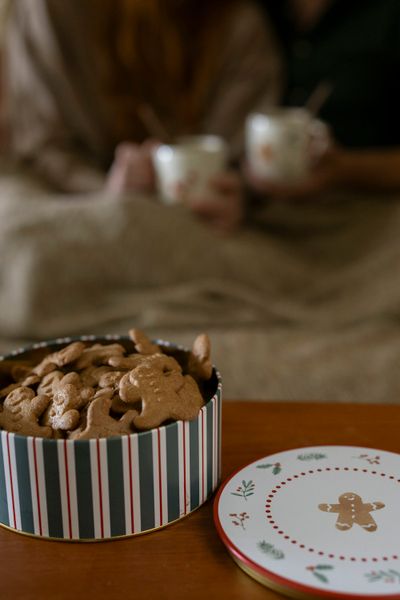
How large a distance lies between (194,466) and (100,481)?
3.3 inches

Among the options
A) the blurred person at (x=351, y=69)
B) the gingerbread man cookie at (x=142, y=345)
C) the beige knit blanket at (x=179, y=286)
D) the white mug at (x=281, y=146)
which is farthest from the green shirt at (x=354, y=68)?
the gingerbread man cookie at (x=142, y=345)

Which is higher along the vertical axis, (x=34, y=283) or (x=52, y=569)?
(x=34, y=283)

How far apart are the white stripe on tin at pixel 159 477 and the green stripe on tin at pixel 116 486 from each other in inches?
1.0

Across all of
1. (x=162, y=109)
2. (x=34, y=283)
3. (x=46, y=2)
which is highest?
(x=46, y=2)

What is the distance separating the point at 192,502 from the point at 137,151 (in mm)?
948

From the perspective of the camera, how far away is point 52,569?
0.54m

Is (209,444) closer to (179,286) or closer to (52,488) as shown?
(52,488)

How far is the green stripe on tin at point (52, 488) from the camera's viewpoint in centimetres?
54

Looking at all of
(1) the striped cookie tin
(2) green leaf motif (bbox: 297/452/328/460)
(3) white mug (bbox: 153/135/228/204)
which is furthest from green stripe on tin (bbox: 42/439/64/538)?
(3) white mug (bbox: 153/135/228/204)

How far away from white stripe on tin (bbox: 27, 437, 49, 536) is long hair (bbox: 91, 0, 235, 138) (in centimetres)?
117

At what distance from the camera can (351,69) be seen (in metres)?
1.66

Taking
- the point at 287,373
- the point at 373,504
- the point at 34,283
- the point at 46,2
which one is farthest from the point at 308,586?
the point at 46,2

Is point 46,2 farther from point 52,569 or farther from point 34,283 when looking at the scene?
point 52,569

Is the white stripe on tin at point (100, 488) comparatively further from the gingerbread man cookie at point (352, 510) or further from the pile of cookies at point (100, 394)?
the gingerbread man cookie at point (352, 510)
